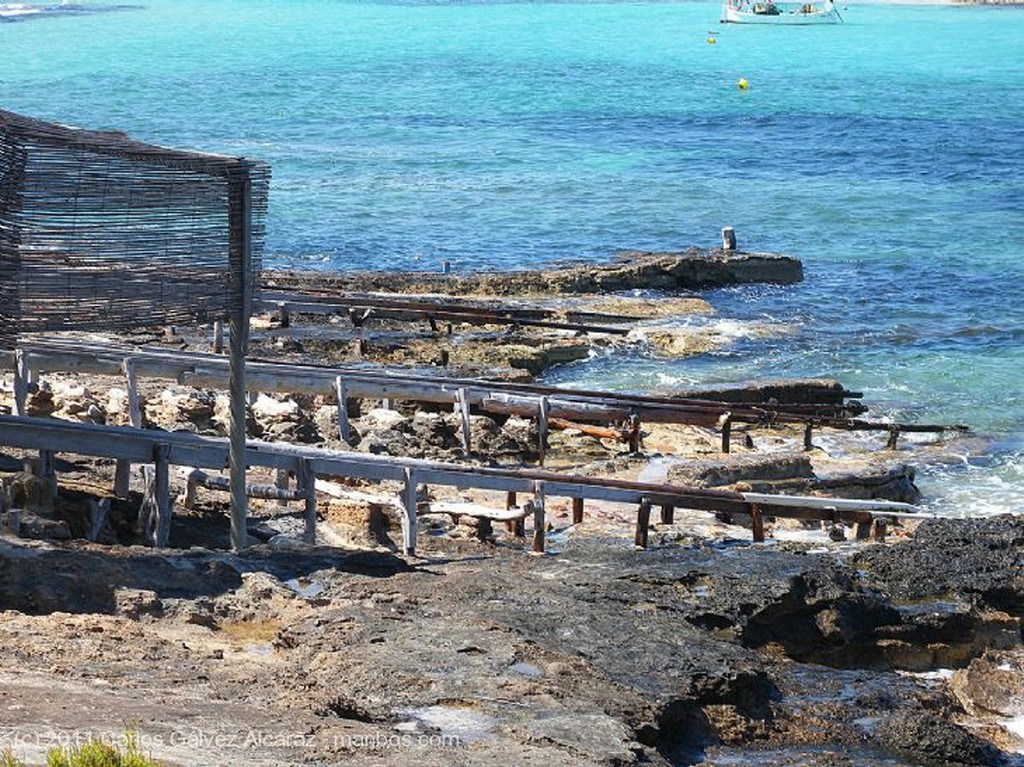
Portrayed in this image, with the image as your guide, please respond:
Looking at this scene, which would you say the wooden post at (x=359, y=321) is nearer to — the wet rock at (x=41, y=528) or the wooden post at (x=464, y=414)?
the wooden post at (x=464, y=414)

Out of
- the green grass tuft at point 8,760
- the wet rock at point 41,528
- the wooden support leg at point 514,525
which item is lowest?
the wooden support leg at point 514,525

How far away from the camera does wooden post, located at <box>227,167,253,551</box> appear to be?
11555 mm

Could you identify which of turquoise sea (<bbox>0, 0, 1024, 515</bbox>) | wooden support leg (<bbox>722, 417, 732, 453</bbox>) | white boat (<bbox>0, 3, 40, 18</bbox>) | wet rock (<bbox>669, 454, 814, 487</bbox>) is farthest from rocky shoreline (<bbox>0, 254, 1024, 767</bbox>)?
white boat (<bbox>0, 3, 40, 18</bbox>)

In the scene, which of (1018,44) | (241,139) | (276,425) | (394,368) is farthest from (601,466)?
(1018,44)

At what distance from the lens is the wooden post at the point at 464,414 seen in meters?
16.3

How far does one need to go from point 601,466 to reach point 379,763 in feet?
29.2

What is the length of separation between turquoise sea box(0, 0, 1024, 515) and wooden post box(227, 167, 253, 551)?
9241mm

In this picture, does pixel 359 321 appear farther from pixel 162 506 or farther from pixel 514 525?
pixel 162 506

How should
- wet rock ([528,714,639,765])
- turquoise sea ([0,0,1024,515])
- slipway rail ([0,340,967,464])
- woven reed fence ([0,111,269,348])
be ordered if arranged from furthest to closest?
turquoise sea ([0,0,1024,515]) → slipway rail ([0,340,967,464]) → woven reed fence ([0,111,269,348]) → wet rock ([528,714,639,765])

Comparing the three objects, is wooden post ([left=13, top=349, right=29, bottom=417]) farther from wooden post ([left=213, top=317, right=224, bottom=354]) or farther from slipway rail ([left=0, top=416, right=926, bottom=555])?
wooden post ([left=213, top=317, right=224, bottom=354])

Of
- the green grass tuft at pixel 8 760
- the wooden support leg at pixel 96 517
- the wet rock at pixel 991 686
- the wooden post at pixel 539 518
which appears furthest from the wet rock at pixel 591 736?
the wooden support leg at pixel 96 517

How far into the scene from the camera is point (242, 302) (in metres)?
11.7

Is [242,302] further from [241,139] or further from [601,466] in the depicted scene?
[241,139]

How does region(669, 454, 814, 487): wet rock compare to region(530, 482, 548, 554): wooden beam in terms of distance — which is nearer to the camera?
region(530, 482, 548, 554): wooden beam
